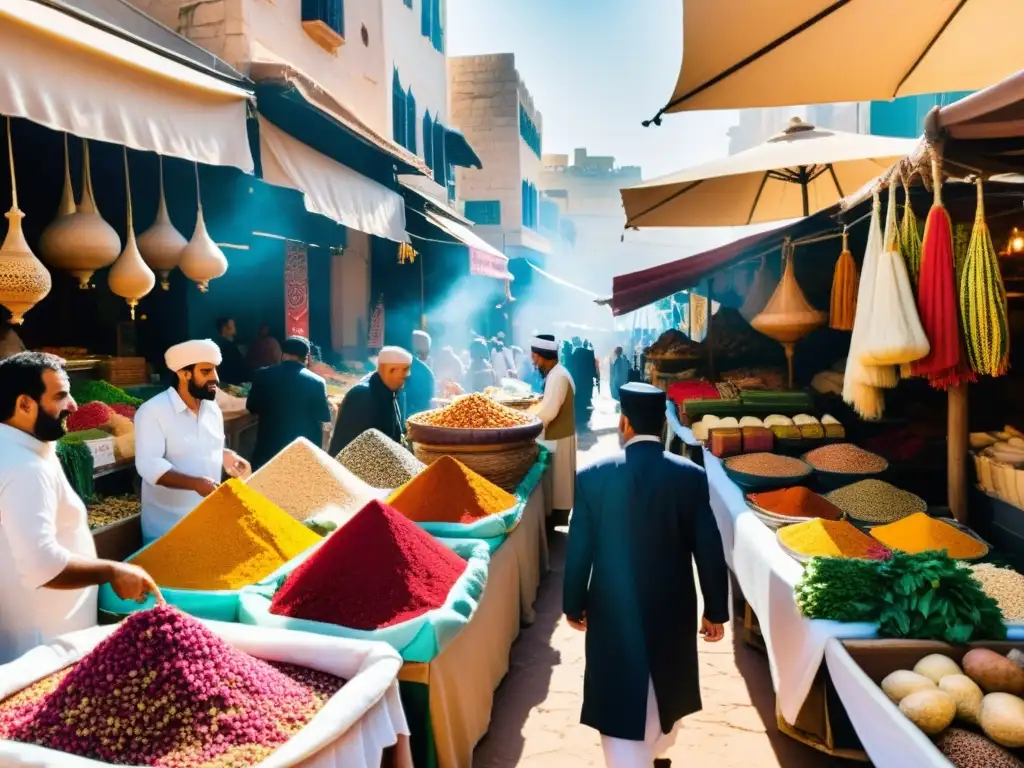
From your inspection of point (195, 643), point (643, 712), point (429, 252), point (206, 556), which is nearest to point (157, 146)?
point (206, 556)

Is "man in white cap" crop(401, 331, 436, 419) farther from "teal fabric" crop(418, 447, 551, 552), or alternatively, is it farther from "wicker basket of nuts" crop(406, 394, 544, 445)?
"teal fabric" crop(418, 447, 551, 552)

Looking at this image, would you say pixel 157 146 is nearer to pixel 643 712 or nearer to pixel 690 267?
pixel 643 712

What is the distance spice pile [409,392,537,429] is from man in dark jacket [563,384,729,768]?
193 cm

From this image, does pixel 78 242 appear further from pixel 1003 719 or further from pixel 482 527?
pixel 1003 719

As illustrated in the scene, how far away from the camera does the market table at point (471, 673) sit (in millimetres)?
2389

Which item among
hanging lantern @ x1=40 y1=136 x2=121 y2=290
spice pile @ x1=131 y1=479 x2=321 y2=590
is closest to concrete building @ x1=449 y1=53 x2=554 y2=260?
hanging lantern @ x1=40 y1=136 x2=121 y2=290

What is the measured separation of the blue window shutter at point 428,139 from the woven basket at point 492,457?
9794 mm

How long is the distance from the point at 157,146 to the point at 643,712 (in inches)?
129

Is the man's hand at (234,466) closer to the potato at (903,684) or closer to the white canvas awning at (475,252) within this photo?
the potato at (903,684)

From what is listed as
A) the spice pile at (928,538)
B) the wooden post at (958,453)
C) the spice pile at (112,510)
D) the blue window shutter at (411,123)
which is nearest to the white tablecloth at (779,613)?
the spice pile at (928,538)

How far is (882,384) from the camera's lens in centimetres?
279

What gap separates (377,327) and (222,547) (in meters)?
7.76

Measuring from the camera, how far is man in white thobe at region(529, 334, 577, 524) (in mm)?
5969

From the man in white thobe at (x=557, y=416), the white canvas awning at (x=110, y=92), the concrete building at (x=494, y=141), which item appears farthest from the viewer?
the concrete building at (x=494, y=141)
